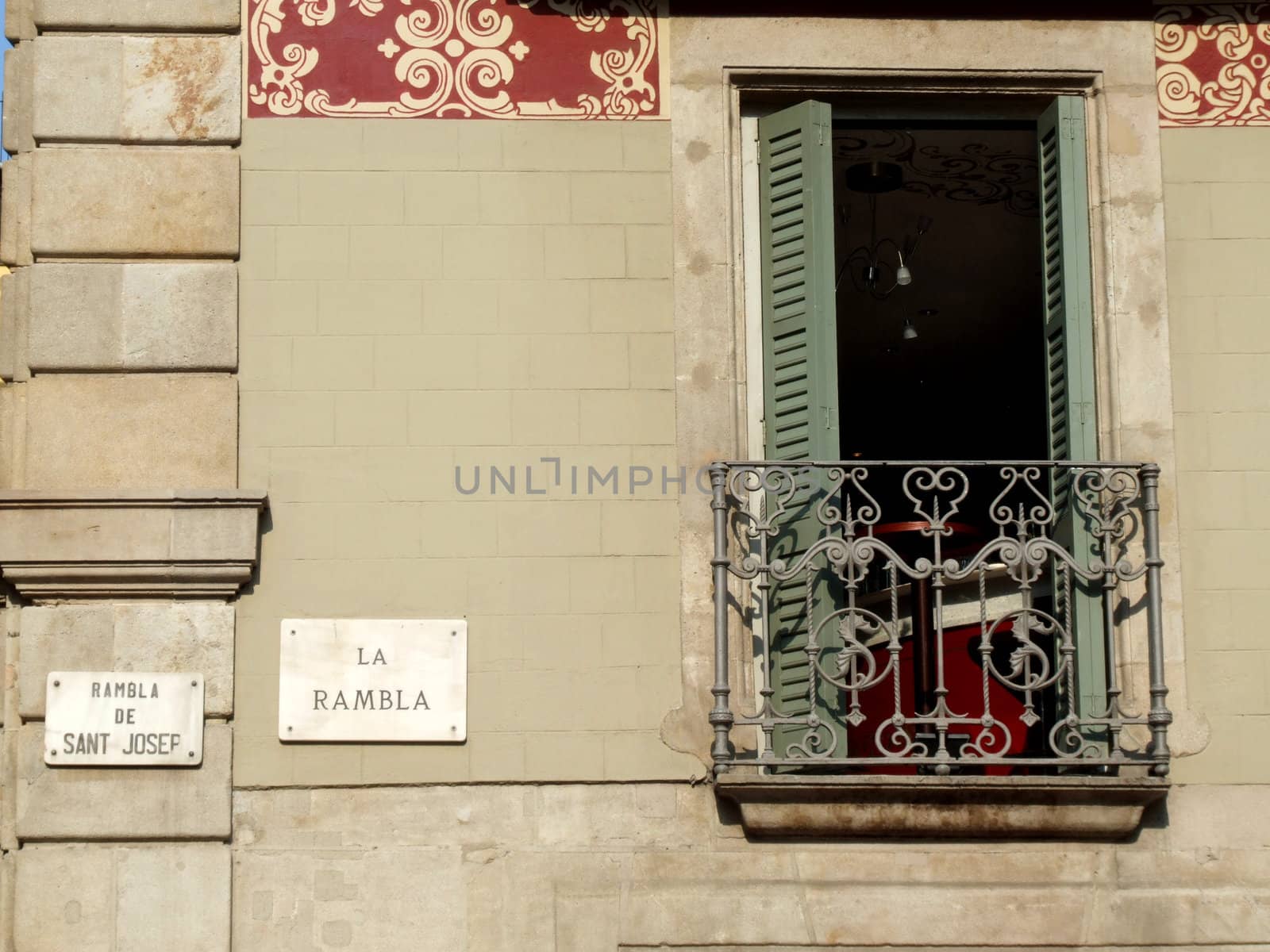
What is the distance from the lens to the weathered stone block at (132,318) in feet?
25.0

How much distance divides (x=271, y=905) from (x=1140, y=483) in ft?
11.7

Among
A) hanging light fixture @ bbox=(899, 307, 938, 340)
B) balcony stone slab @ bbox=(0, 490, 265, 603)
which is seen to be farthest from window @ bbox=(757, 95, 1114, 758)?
hanging light fixture @ bbox=(899, 307, 938, 340)

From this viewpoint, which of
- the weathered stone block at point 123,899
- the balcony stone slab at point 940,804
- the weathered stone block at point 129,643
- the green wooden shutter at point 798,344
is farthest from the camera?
the green wooden shutter at point 798,344

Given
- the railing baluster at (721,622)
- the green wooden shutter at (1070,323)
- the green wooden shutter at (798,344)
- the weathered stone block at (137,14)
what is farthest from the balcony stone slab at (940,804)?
the weathered stone block at (137,14)

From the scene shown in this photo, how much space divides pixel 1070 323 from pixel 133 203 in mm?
3633

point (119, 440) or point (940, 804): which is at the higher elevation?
point (119, 440)

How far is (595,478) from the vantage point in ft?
25.2

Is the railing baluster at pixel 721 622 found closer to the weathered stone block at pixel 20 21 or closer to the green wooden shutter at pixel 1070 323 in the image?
the green wooden shutter at pixel 1070 323

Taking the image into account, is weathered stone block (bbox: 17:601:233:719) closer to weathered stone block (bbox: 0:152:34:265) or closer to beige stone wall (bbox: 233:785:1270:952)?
beige stone wall (bbox: 233:785:1270:952)

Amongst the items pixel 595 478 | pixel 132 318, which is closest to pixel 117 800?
pixel 132 318

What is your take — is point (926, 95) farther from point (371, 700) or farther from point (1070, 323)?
point (371, 700)

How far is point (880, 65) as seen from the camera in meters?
8.05

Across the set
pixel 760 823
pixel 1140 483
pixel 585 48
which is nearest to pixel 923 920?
pixel 760 823

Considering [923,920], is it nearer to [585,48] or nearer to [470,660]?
[470,660]
